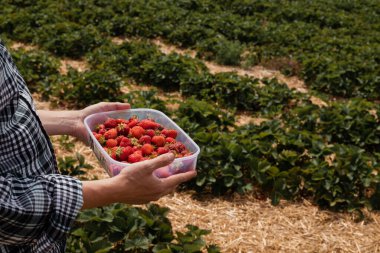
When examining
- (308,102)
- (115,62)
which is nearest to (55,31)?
(115,62)

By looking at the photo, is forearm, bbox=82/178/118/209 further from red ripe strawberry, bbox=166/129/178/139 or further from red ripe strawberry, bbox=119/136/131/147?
red ripe strawberry, bbox=166/129/178/139

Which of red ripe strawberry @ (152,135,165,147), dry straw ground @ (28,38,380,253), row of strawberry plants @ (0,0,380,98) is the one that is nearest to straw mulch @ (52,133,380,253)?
dry straw ground @ (28,38,380,253)

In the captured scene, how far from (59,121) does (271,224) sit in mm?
2619

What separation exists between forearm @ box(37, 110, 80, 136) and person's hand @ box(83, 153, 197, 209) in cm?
55

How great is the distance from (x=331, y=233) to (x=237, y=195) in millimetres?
951

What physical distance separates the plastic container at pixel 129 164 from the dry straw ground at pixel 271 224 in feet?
5.45

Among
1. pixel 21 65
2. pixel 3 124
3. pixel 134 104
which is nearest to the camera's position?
pixel 3 124

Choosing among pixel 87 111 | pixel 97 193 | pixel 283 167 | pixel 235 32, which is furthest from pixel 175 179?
pixel 235 32

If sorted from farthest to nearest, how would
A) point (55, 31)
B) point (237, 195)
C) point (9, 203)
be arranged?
point (55, 31)
point (237, 195)
point (9, 203)

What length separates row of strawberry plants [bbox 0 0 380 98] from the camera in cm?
892

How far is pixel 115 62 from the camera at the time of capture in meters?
8.22

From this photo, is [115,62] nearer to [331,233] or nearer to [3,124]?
[331,233]

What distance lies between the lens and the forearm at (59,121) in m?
2.18

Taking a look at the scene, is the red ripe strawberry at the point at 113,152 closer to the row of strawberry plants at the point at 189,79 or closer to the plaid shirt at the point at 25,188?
the plaid shirt at the point at 25,188
